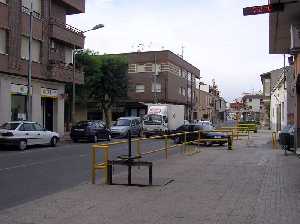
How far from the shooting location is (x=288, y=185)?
12.7 metres

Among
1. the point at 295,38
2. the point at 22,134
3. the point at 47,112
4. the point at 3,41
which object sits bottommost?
the point at 22,134

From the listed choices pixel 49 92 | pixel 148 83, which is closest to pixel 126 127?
pixel 49 92

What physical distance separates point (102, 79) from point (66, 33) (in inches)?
574

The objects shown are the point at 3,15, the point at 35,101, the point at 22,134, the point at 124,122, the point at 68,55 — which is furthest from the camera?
the point at 124,122

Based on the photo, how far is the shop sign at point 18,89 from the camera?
107ft

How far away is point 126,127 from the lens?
4278 cm

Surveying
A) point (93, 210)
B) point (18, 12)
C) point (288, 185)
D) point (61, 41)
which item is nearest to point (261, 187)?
point (288, 185)

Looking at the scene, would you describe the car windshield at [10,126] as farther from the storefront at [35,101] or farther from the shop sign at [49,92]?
the shop sign at [49,92]

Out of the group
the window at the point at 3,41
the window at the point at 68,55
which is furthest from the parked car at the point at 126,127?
the window at the point at 3,41

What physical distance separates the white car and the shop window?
5448mm

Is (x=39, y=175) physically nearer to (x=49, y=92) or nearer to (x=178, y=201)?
(x=178, y=201)

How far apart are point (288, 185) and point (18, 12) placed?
79.1 ft

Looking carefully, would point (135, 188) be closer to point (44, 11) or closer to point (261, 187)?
point (261, 187)

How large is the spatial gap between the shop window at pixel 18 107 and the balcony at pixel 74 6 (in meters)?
8.50
